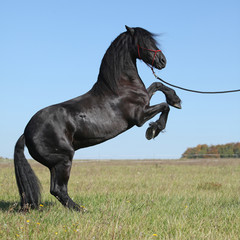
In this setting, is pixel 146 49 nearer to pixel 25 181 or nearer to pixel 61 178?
pixel 61 178

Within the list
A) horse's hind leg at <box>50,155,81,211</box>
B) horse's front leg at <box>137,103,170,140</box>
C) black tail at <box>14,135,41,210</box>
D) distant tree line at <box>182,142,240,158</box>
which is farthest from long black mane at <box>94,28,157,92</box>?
distant tree line at <box>182,142,240,158</box>

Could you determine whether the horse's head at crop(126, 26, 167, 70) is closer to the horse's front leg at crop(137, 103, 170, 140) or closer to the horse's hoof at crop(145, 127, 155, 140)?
the horse's front leg at crop(137, 103, 170, 140)

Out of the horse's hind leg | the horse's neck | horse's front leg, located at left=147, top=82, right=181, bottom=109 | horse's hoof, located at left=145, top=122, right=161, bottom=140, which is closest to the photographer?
the horse's hind leg

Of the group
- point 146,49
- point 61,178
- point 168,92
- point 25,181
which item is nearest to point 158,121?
point 168,92

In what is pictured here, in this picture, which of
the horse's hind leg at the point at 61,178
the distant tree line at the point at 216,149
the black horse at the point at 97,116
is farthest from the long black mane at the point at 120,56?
the distant tree line at the point at 216,149

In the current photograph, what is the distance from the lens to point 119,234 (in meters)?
4.09

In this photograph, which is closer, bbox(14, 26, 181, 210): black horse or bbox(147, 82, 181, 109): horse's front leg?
bbox(14, 26, 181, 210): black horse

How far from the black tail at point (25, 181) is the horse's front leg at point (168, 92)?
8.16 feet

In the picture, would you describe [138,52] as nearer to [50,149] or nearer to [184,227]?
[50,149]

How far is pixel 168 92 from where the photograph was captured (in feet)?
19.4

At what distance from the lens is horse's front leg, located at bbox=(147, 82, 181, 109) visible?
231 inches

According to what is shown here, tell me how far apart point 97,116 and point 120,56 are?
112 cm

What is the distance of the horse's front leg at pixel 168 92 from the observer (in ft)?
19.3

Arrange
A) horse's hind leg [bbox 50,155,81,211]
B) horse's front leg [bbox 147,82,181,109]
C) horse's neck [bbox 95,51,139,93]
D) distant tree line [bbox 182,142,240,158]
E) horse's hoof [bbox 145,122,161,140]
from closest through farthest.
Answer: horse's hind leg [bbox 50,155,81,211]
horse's neck [bbox 95,51,139,93]
horse's hoof [bbox 145,122,161,140]
horse's front leg [bbox 147,82,181,109]
distant tree line [bbox 182,142,240,158]
